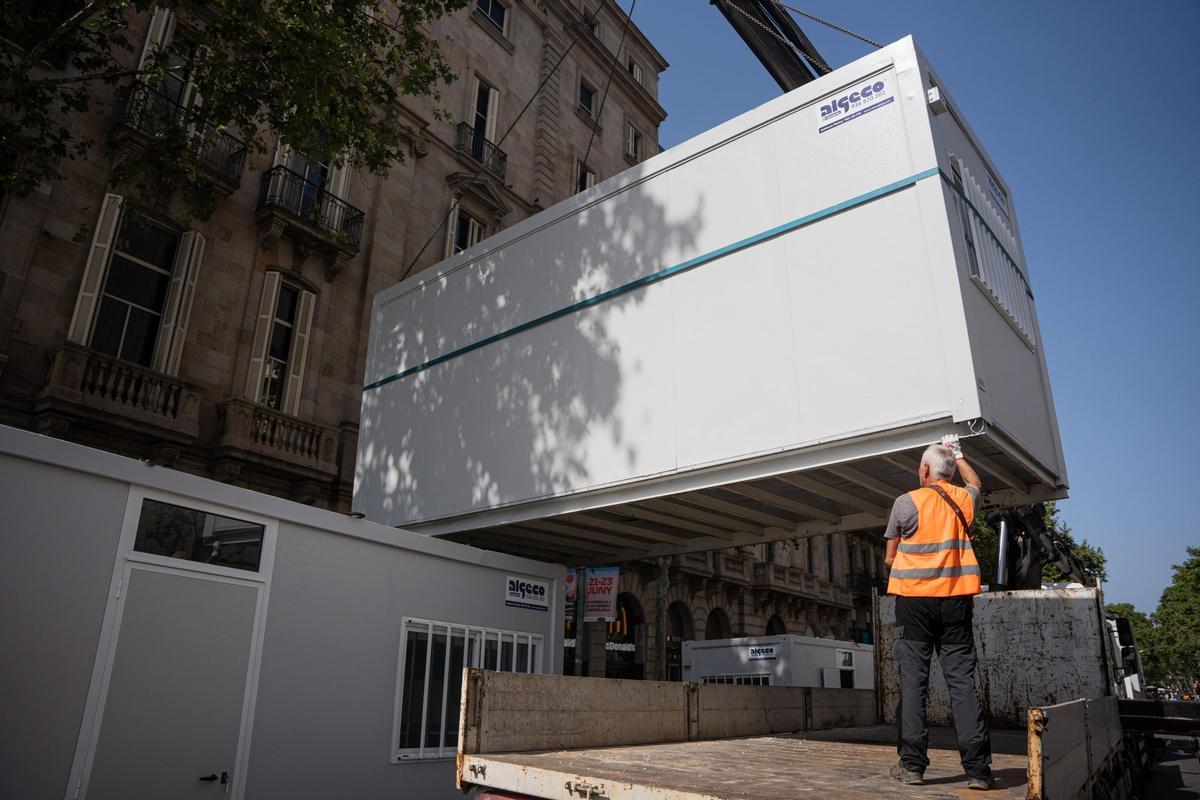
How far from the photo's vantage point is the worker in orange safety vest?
172 inches

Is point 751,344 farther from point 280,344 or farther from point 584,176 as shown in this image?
point 584,176

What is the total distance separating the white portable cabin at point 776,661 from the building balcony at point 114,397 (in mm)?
13184

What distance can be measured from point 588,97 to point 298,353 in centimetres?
1689

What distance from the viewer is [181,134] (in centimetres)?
1313

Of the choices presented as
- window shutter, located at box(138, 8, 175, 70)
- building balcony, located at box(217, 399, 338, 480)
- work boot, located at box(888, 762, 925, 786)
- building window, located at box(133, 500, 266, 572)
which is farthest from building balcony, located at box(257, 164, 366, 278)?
work boot, located at box(888, 762, 925, 786)

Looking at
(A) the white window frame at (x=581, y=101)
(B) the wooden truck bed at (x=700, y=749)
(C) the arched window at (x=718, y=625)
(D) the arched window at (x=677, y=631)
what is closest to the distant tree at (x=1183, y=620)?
(C) the arched window at (x=718, y=625)

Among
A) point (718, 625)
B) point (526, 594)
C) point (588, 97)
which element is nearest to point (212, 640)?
point (526, 594)

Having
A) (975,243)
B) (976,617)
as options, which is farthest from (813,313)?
(976,617)

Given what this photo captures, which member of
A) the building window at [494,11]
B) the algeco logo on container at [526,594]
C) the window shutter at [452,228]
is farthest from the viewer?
the building window at [494,11]

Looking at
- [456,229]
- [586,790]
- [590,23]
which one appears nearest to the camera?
[586,790]

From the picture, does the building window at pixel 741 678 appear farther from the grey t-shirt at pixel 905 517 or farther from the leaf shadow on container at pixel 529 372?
the grey t-shirt at pixel 905 517

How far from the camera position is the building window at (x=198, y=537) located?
21.9ft

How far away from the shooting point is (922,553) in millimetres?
4602

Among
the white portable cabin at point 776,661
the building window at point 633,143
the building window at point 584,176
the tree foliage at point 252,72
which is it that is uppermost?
the building window at point 633,143
